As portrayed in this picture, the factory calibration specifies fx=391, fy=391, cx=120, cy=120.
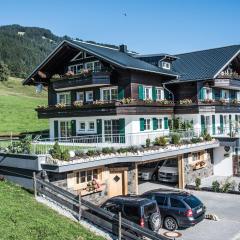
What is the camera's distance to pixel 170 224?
20312mm

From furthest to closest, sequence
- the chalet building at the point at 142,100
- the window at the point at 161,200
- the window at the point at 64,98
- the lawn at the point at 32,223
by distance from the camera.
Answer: the window at the point at 64,98 < the chalet building at the point at 142,100 < the window at the point at 161,200 < the lawn at the point at 32,223

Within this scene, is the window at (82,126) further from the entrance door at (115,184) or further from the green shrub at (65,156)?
the green shrub at (65,156)

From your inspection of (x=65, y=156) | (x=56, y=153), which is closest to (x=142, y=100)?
(x=65, y=156)

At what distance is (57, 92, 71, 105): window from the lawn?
17783 millimetres

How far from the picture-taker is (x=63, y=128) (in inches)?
1442

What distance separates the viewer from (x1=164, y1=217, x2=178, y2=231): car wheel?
66.3 feet

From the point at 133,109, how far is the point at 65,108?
683 centimetres

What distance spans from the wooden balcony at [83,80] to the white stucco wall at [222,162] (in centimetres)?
1205

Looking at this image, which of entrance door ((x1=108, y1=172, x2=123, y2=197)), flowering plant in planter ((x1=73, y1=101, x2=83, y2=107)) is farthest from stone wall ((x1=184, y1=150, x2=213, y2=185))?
flowering plant in planter ((x1=73, y1=101, x2=83, y2=107))

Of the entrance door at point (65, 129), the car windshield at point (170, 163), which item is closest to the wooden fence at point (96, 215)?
the car windshield at point (170, 163)

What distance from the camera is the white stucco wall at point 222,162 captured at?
34.7m

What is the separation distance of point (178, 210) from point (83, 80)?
16.1 m

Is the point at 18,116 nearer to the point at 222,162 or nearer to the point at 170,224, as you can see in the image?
the point at 222,162

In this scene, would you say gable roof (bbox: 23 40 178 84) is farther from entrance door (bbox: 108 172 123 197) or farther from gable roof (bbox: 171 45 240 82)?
entrance door (bbox: 108 172 123 197)
